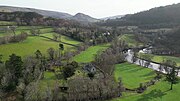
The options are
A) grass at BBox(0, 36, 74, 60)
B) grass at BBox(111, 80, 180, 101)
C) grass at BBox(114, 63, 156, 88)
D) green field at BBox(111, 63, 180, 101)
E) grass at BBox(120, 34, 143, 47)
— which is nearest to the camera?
grass at BBox(111, 80, 180, 101)

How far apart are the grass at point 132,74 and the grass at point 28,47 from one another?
3074 cm

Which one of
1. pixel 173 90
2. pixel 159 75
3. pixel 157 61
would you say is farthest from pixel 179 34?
pixel 173 90

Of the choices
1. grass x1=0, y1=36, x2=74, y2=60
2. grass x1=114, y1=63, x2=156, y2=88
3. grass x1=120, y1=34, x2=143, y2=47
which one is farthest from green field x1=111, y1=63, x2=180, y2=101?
grass x1=120, y1=34, x2=143, y2=47

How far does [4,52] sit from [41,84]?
128 ft

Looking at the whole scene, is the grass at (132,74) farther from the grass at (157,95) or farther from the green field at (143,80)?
the grass at (157,95)

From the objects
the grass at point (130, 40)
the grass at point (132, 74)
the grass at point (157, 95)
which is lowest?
the grass at point (157, 95)

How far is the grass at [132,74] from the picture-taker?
275 feet

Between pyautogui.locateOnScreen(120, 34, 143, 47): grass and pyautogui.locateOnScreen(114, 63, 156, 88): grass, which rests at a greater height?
pyautogui.locateOnScreen(120, 34, 143, 47): grass

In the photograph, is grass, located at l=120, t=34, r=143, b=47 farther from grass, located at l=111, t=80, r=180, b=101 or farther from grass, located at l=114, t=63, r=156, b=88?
grass, located at l=111, t=80, r=180, b=101

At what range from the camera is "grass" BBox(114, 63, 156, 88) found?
3294 inches

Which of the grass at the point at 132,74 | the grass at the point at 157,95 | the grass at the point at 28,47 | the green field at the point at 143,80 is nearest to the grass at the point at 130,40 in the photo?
the grass at the point at 28,47

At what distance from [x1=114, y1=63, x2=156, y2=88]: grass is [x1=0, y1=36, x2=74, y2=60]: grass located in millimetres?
30739

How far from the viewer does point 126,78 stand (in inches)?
3465

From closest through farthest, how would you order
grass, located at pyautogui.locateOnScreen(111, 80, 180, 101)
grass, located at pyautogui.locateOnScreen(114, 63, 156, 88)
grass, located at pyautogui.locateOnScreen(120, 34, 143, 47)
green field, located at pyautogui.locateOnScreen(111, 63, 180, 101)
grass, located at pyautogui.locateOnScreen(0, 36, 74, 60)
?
grass, located at pyautogui.locateOnScreen(111, 80, 180, 101), green field, located at pyautogui.locateOnScreen(111, 63, 180, 101), grass, located at pyautogui.locateOnScreen(114, 63, 156, 88), grass, located at pyautogui.locateOnScreen(0, 36, 74, 60), grass, located at pyautogui.locateOnScreen(120, 34, 143, 47)
